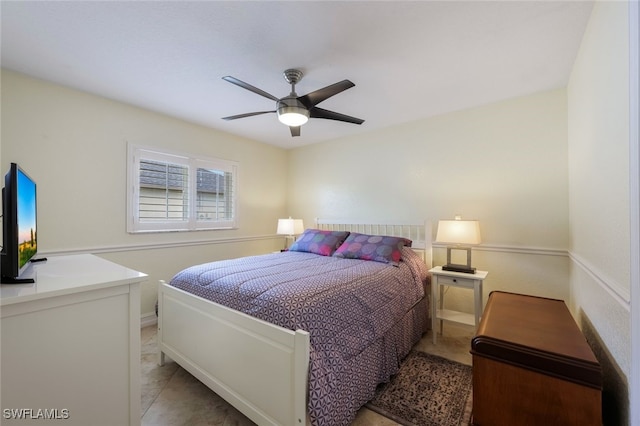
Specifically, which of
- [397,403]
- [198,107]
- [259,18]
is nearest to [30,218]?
[259,18]

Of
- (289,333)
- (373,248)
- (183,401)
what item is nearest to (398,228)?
(373,248)

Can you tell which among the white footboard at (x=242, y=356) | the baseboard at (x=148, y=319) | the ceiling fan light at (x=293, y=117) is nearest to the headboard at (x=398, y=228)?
the ceiling fan light at (x=293, y=117)

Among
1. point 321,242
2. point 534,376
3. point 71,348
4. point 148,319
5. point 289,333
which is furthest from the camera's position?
point 321,242

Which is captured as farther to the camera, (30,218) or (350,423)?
(350,423)

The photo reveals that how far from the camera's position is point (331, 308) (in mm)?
1617

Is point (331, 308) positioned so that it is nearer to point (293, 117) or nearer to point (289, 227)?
point (293, 117)

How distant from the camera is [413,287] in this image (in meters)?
2.60

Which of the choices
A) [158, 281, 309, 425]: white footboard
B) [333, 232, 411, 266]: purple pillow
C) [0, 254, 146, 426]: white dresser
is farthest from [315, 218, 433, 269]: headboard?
[0, 254, 146, 426]: white dresser

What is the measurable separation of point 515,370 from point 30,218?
250 cm

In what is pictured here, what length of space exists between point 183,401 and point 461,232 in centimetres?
261

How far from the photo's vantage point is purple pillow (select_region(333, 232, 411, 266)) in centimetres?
273

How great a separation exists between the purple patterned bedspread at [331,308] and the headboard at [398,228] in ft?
2.27

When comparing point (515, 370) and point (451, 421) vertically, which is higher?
point (515, 370)

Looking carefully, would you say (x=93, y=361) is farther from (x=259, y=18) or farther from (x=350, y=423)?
(x=259, y=18)
